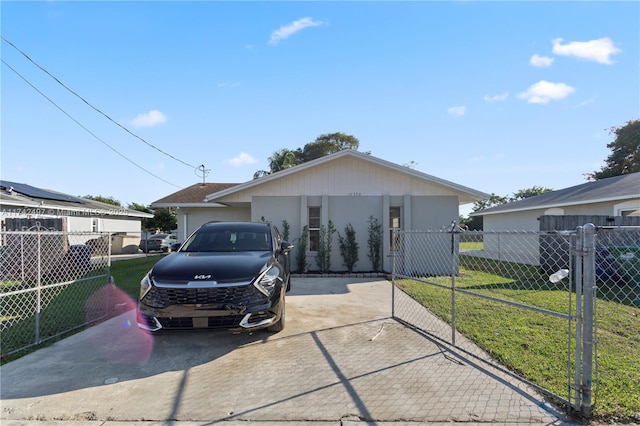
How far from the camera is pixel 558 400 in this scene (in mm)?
3191

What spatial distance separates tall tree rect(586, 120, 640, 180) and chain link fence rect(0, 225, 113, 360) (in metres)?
35.3

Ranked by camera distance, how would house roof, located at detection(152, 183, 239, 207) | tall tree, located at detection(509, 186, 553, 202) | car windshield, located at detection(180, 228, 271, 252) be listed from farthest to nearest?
tall tree, located at detection(509, 186, 553, 202) < house roof, located at detection(152, 183, 239, 207) < car windshield, located at detection(180, 228, 271, 252)

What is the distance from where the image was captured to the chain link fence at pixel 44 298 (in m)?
4.77

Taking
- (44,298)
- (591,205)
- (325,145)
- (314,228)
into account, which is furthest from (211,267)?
(325,145)

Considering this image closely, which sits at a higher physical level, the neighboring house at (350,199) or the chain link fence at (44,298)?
the neighboring house at (350,199)

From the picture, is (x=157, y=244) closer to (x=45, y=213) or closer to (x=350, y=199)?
(x=45, y=213)

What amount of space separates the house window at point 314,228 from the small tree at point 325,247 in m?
0.29

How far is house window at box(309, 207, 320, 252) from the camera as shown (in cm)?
1224

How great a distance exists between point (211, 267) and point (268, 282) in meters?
0.77

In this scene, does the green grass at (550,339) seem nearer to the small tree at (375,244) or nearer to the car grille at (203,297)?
the car grille at (203,297)

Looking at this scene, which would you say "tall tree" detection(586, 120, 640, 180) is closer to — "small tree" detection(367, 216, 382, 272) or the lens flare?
"small tree" detection(367, 216, 382, 272)

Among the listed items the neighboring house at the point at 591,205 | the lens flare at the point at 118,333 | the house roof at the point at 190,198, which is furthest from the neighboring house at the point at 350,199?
the lens flare at the point at 118,333

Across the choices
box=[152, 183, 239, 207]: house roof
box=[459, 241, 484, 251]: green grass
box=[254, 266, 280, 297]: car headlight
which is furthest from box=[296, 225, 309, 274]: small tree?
box=[459, 241, 484, 251]: green grass

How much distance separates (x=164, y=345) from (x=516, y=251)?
1711cm
